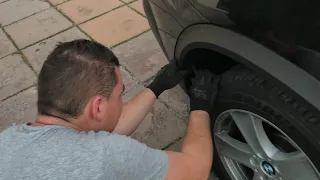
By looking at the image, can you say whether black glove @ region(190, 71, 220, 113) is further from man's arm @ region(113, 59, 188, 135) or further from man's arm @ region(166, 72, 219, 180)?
man's arm @ region(113, 59, 188, 135)

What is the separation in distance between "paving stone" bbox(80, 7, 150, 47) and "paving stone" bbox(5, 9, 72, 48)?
259mm

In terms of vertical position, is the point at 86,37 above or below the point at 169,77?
below

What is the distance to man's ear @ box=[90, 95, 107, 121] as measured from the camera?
164 cm

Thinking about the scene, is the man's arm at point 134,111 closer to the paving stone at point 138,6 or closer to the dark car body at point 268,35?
the dark car body at point 268,35

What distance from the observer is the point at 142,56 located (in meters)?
3.52

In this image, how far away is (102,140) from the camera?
5.18 feet

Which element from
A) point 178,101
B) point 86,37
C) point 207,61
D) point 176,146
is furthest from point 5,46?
point 207,61

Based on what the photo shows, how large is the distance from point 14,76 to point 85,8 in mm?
1068

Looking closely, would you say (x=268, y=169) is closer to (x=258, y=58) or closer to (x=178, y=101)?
(x=258, y=58)

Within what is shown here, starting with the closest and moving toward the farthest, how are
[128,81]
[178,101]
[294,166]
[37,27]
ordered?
[294,166]
[178,101]
[128,81]
[37,27]

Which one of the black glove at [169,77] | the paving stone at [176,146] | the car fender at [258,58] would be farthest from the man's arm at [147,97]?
the paving stone at [176,146]

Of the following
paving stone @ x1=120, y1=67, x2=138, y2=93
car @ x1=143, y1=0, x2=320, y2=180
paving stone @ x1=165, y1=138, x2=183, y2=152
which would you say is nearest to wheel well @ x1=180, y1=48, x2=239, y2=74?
car @ x1=143, y1=0, x2=320, y2=180

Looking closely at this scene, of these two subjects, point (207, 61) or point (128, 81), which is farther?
point (128, 81)

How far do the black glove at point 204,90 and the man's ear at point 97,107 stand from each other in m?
0.53
